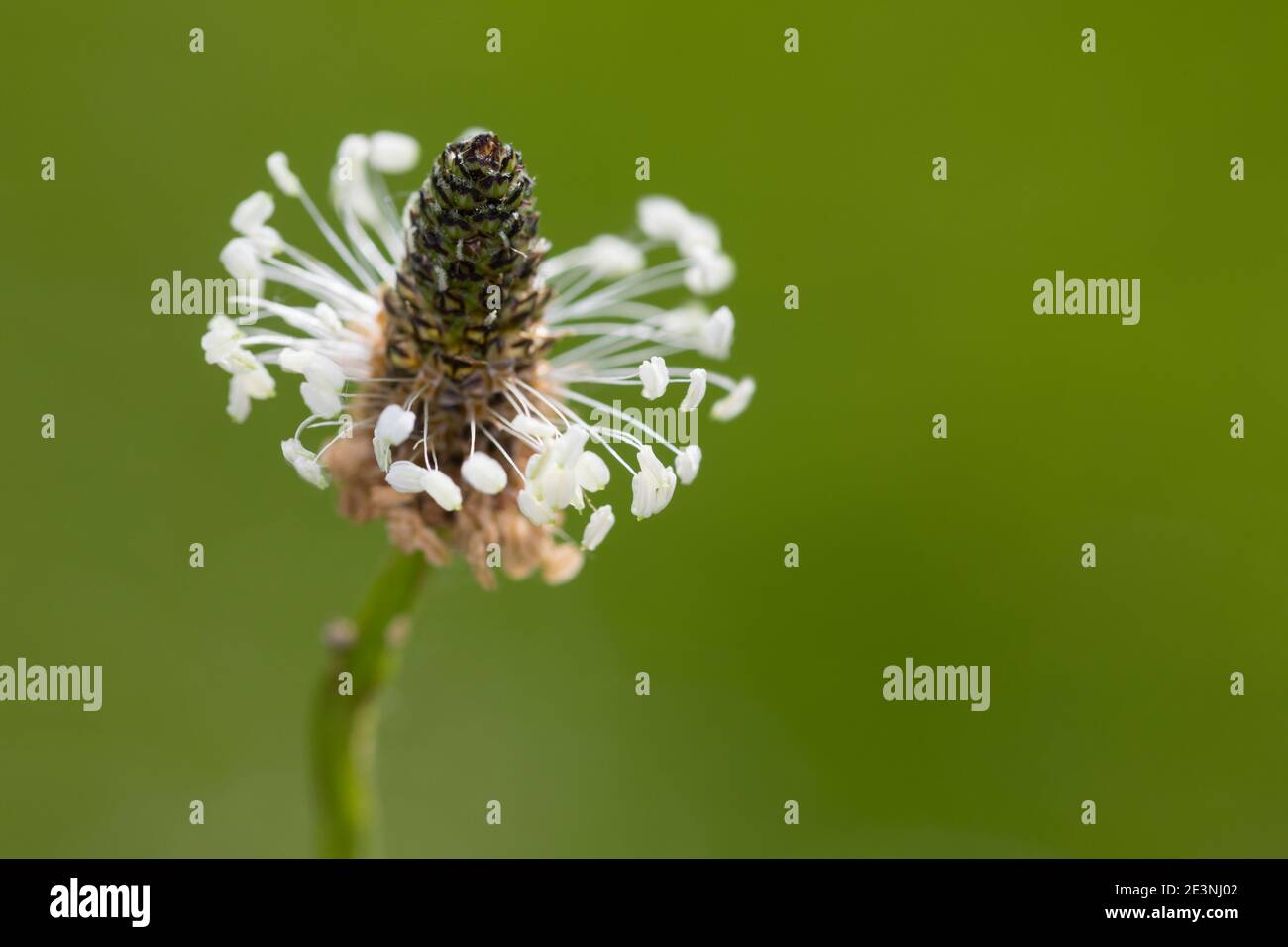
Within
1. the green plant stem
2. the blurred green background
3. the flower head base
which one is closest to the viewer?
the flower head base

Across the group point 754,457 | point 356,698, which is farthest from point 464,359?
point 754,457

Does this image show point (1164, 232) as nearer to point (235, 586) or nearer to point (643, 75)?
point (643, 75)

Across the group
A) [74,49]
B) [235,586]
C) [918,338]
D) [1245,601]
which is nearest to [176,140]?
[74,49]

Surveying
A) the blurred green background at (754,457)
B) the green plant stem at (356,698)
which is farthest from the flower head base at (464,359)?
the blurred green background at (754,457)

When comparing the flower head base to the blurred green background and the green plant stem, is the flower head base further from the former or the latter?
the blurred green background

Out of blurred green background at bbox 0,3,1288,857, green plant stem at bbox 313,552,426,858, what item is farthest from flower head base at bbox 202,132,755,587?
blurred green background at bbox 0,3,1288,857

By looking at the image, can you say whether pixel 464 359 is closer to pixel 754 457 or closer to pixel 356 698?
pixel 356 698
